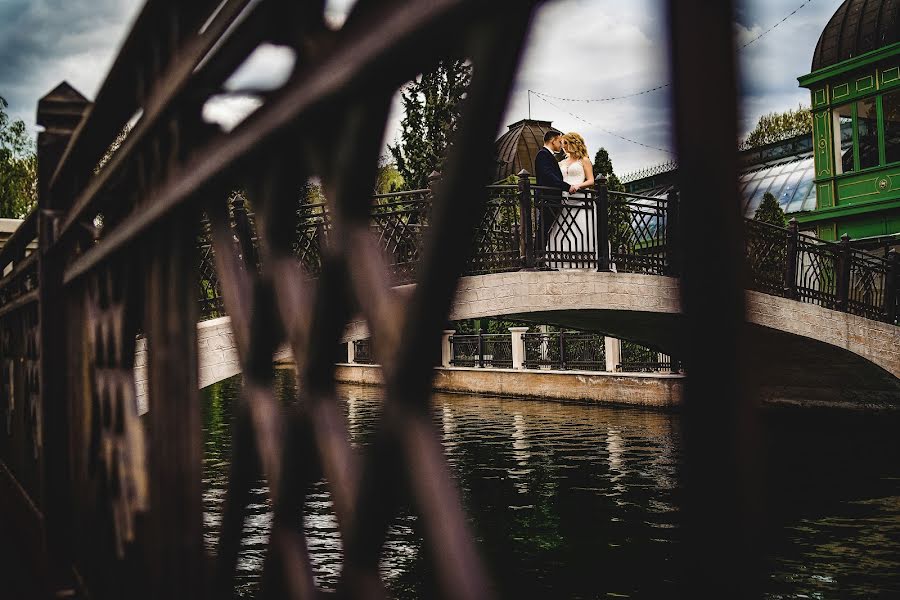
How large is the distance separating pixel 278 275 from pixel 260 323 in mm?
106

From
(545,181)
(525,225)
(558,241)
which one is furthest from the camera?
(558,241)

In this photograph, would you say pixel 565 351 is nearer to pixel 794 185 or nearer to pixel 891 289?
pixel 891 289

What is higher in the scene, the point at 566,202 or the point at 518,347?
the point at 566,202

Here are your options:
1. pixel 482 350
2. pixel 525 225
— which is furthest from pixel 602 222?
pixel 482 350

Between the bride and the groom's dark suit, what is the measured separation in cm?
10

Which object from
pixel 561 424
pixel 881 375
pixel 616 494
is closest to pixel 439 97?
pixel 561 424

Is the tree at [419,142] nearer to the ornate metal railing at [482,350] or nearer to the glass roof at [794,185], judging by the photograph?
the ornate metal railing at [482,350]

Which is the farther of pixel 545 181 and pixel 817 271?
pixel 817 271

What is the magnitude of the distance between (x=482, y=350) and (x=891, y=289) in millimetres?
8021

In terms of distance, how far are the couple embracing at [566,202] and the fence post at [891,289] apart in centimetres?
572

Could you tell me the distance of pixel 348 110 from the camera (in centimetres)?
86

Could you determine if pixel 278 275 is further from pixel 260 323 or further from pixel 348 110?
pixel 348 110

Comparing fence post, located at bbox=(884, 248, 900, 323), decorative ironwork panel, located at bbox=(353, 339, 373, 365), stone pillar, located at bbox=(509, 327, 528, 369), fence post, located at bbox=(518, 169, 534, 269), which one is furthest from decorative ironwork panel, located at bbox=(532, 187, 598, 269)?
decorative ironwork panel, located at bbox=(353, 339, 373, 365)

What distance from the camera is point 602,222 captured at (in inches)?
419
